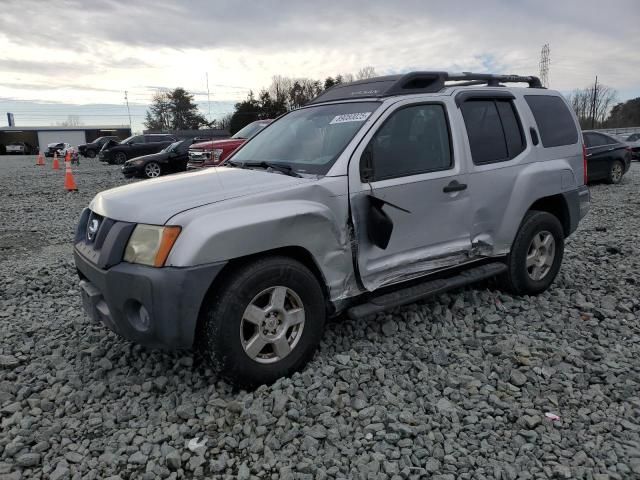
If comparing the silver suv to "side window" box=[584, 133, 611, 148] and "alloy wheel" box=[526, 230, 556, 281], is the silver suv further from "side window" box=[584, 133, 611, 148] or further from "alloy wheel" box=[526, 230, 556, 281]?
"side window" box=[584, 133, 611, 148]

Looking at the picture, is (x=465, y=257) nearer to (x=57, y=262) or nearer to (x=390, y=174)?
(x=390, y=174)

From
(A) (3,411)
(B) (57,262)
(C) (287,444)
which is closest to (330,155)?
(C) (287,444)

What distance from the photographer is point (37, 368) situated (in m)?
3.52

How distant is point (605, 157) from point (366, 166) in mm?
12432

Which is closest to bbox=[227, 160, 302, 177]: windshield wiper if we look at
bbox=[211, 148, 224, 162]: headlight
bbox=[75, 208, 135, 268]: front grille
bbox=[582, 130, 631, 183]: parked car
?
bbox=[75, 208, 135, 268]: front grille

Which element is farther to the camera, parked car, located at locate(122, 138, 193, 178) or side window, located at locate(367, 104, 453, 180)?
parked car, located at locate(122, 138, 193, 178)

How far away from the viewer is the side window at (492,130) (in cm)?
420

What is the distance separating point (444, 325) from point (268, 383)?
1.65 metres

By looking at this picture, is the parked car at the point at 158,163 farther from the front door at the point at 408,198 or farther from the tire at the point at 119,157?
the front door at the point at 408,198

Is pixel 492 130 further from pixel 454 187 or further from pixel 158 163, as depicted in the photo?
pixel 158 163

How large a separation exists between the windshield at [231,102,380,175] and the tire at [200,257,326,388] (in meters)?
0.81

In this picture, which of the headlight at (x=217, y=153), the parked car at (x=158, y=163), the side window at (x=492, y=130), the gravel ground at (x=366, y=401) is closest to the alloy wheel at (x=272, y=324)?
the gravel ground at (x=366, y=401)

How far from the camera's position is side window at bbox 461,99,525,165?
4.20 meters

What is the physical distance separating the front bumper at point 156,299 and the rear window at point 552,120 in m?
3.46
